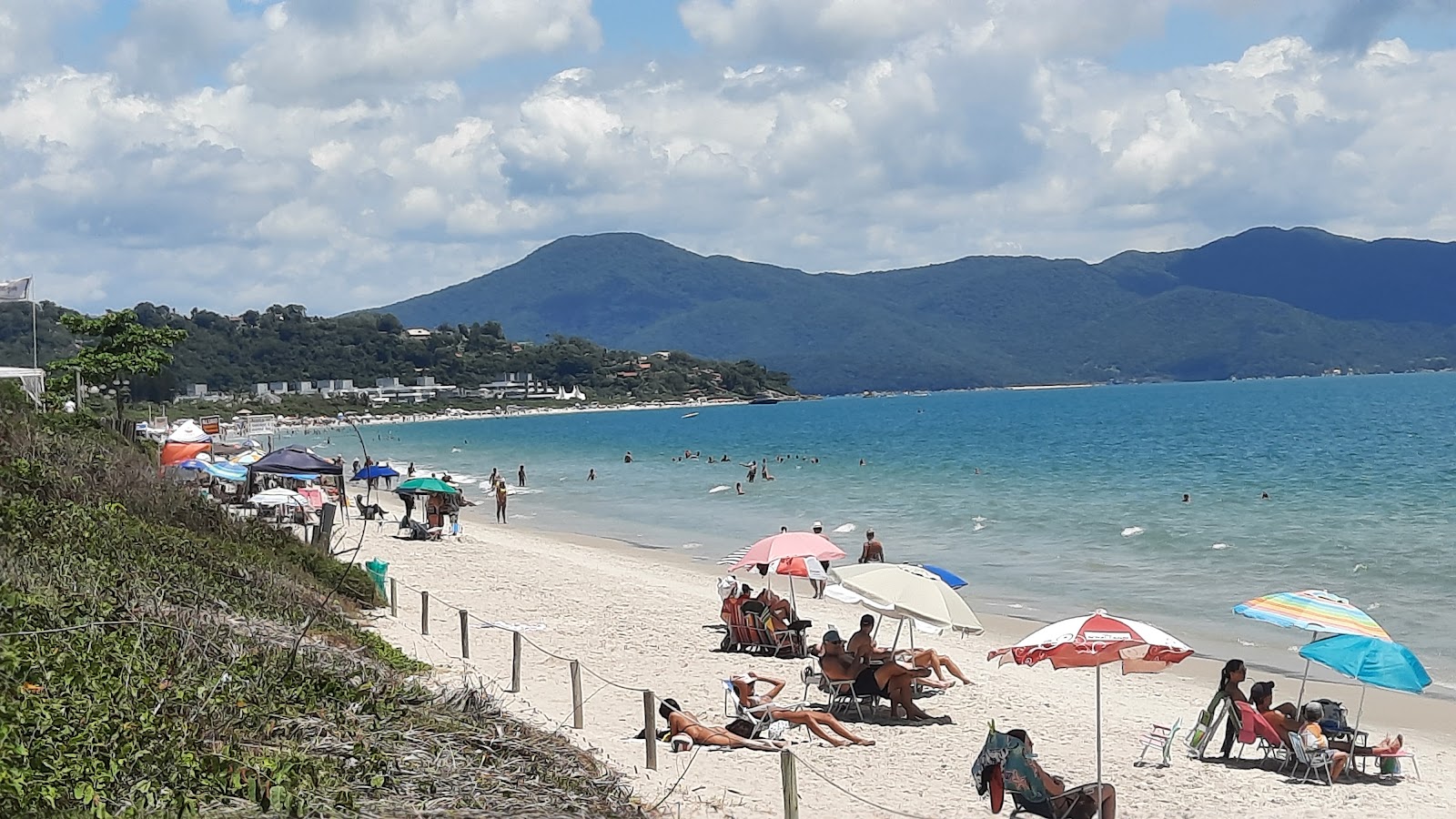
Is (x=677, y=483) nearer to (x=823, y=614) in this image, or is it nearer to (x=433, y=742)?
(x=823, y=614)

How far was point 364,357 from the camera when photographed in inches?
6870

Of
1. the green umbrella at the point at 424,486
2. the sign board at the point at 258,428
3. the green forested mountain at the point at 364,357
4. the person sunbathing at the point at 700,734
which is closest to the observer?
the person sunbathing at the point at 700,734

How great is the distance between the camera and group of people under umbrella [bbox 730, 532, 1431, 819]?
8.56 m

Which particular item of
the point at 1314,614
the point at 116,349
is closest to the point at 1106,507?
the point at 1314,614

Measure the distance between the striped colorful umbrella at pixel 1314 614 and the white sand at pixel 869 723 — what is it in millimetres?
1145

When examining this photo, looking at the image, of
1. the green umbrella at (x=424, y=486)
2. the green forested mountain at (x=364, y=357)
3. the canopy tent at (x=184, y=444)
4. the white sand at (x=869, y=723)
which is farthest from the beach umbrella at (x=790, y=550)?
the green forested mountain at (x=364, y=357)

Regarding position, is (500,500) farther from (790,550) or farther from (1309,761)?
(1309,761)

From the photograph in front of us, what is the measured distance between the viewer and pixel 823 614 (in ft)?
58.5

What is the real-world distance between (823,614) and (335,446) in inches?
2615

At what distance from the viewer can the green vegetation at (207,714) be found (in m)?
5.18

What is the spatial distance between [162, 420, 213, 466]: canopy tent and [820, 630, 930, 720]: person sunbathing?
1808 centimetres

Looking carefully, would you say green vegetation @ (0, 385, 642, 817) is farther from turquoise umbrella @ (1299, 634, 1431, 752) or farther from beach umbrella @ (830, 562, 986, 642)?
turquoise umbrella @ (1299, 634, 1431, 752)

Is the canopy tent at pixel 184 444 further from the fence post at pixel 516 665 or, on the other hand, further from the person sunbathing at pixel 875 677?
the person sunbathing at pixel 875 677

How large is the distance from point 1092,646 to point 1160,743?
2.09m
